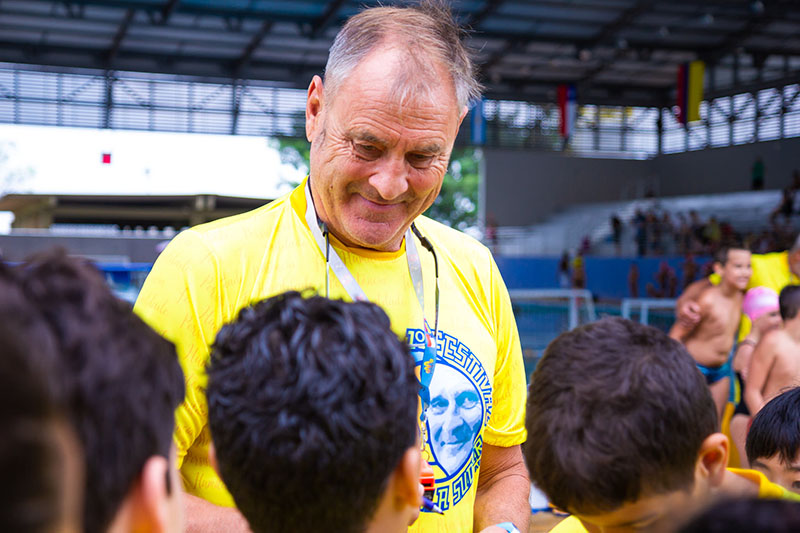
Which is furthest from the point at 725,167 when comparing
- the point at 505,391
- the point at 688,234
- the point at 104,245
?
the point at 505,391

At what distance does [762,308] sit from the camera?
5461 millimetres

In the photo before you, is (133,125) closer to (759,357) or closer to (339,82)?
(759,357)

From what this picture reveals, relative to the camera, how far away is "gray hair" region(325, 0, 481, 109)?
4.93 ft

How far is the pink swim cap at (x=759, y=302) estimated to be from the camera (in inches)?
214

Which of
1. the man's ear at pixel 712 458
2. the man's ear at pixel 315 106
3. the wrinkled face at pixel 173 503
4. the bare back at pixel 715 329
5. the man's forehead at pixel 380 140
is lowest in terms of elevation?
the bare back at pixel 715 329

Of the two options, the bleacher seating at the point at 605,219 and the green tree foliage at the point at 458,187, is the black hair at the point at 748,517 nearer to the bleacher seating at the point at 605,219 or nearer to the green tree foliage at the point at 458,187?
the bleacher seating at the point at 605,219

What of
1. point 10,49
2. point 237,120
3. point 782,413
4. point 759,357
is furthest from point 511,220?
point 782,413

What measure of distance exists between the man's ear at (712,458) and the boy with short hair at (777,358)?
3.50 meters

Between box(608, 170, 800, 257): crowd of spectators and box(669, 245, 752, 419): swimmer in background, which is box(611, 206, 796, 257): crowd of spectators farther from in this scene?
box(669, 245, 752, 419): swimmer in background

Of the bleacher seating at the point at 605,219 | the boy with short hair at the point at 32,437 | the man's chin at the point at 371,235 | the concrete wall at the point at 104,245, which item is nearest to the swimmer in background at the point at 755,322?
the man's chin at the point at 371,235

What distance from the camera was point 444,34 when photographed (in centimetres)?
157

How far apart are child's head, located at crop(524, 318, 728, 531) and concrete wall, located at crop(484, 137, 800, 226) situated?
25.6m

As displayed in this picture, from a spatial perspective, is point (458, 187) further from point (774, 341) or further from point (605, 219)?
point (774, 341)

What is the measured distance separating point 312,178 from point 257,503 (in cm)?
82
